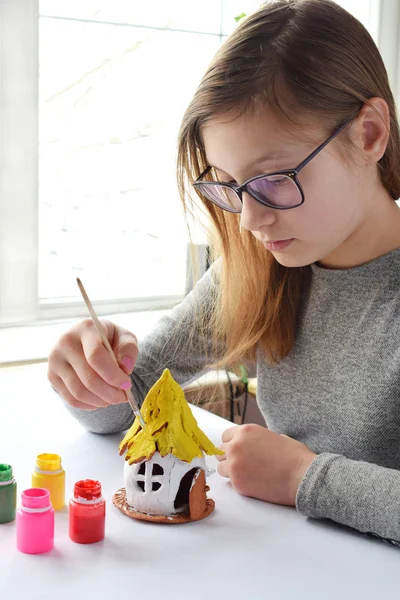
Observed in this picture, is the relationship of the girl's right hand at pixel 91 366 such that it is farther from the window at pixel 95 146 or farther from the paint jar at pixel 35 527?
the window at pixel 95 146

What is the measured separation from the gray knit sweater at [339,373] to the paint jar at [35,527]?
0.36 meters

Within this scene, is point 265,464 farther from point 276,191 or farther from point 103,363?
point 276,191

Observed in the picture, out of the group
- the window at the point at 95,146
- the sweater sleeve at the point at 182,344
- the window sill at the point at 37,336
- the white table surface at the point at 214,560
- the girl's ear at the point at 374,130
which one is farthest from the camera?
the window at the point at 95,146

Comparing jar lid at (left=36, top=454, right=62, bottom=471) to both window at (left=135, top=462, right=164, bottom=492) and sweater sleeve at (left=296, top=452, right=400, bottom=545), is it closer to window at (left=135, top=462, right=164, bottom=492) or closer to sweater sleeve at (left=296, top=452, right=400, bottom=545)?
window at (left=135, top=462, right=164, bottom=492)

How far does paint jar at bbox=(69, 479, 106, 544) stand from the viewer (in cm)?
95

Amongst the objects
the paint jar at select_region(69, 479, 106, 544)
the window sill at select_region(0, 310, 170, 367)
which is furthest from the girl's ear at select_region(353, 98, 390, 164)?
the window sill at select_region(0, 310, 170, 367)

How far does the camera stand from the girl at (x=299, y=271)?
1089 millimetres

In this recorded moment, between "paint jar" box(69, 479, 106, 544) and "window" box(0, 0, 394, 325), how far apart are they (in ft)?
4.25

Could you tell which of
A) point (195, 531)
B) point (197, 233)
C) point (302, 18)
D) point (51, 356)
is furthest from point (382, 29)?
point (195, 531)

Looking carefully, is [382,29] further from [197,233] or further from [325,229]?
[325,229]

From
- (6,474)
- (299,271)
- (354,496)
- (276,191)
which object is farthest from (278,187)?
(6,474)

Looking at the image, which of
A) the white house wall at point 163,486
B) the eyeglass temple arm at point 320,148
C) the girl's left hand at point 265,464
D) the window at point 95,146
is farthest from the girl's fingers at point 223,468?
the window at point 95,146

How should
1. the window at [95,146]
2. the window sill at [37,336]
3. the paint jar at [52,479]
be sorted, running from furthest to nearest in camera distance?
the window at [95,146] → the window sill at [37,336] → the paint jar at [52,479]

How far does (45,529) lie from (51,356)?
372 mm
